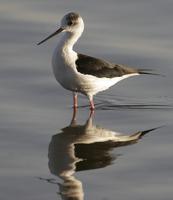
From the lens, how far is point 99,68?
13.2 m

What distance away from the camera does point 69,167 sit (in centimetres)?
1030

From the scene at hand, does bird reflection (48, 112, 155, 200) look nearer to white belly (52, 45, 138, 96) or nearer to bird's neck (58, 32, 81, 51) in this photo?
white belly (52, 45, 138, 96)

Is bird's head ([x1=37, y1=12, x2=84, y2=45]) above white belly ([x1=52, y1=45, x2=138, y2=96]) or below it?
above

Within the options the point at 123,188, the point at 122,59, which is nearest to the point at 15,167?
the point at 123,188

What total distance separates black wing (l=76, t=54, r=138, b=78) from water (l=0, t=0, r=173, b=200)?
32 cm

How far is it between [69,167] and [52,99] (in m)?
2.73

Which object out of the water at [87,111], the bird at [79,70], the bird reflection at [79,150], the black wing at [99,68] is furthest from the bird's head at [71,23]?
the bird reflection at [79,150]

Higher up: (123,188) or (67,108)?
(67,108)

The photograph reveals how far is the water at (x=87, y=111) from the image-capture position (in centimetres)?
984

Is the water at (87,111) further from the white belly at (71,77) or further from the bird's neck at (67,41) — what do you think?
the bird's neck at (67,41)

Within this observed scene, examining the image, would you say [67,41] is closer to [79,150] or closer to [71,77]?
[71,77]

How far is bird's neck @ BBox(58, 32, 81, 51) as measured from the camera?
13.0 metres

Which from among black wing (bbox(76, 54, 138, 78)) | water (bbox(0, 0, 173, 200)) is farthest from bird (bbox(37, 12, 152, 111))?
water (bbox(0, 0, 173, 200))

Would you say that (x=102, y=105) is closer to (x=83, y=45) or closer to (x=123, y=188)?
(x=83, y=45)
